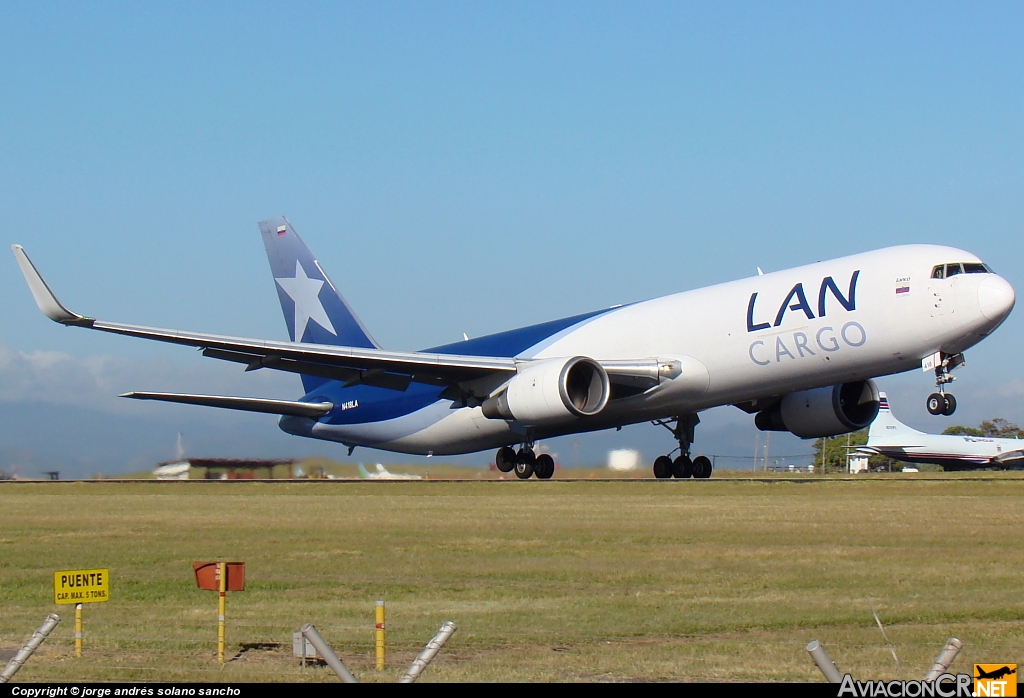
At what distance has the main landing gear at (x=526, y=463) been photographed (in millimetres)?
29797

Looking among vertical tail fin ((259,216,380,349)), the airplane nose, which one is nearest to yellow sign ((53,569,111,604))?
the airplane nose

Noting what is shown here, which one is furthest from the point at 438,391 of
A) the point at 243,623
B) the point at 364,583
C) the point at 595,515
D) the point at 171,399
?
the point at 243,623

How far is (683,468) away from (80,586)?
24344 mm

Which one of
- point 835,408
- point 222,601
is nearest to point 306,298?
point 835,408

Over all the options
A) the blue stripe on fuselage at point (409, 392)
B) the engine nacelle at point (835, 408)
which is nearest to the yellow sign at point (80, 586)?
the blue stripe on fuselage at point (409, 392)

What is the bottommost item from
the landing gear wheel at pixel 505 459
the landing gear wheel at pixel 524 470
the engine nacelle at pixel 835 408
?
the landing gear wheel at pixel 524 470

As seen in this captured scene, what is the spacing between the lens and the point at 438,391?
31891mm

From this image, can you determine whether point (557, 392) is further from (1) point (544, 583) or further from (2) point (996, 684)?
(2) point (996, 684)

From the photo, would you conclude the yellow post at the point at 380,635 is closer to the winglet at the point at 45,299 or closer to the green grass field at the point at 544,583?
the green grass field at the point at 544,583

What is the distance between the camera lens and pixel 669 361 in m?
26.7

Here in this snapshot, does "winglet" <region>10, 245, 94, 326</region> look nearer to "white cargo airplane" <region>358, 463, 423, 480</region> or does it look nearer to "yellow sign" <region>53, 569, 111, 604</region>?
"white cargo airplane" <region>358, 463, 423, 480</region>

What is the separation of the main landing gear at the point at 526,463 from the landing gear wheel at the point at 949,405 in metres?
9.96

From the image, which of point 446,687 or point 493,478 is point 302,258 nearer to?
point 493,478

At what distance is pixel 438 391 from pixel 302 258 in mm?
8556
